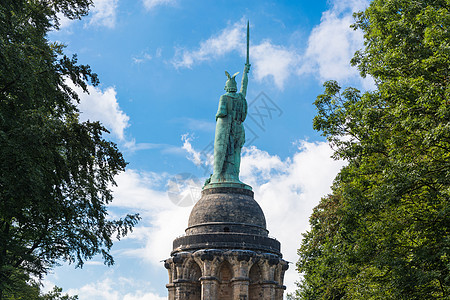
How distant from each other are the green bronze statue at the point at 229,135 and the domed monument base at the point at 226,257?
222 cm

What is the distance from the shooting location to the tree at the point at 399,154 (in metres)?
11.6

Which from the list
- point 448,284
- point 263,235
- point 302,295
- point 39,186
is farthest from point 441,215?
point 263,235

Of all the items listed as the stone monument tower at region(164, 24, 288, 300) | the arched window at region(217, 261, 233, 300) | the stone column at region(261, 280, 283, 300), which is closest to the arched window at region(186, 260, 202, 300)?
the stone monument tower at region(164, 24, 288, 300)

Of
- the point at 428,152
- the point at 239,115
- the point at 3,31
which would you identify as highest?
the point at 239,115

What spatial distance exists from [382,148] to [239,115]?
2294cm

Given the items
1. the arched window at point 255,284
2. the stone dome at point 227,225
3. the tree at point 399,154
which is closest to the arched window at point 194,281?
the stone dome at point 227,225

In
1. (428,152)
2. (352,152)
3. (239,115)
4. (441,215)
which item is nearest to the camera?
(441,215)

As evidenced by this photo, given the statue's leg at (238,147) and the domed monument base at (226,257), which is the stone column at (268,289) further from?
the statue's leg at (238,147)

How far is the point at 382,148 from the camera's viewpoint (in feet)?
44.5

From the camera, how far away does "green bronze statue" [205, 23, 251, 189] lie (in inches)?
1369

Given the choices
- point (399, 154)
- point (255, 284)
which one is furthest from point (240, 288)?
point (399, 154)

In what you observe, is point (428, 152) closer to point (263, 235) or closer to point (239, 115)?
point (263, 235)

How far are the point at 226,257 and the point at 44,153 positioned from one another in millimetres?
21006

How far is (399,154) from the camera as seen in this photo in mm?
12297
